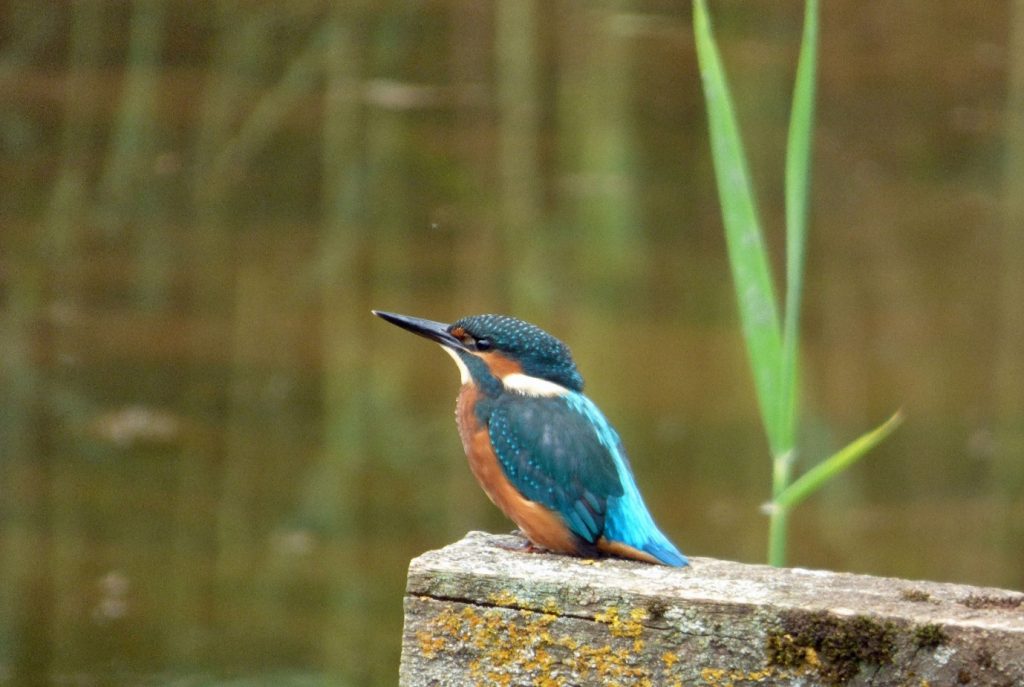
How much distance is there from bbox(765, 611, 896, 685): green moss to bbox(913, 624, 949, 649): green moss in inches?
0.8

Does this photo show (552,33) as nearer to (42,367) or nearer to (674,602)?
(42,367)

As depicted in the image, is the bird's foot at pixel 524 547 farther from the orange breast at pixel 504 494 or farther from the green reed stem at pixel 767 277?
→ the green reed stem at pixel 767 277

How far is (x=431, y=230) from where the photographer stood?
8016 mm

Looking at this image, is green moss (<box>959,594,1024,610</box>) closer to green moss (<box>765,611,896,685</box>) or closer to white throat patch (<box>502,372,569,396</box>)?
green moss (<box>765,611,896,685</box>)

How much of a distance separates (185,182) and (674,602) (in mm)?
6973

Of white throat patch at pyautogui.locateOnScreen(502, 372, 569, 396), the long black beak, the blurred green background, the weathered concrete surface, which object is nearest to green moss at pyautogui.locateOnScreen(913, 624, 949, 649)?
the weathered concrete surface

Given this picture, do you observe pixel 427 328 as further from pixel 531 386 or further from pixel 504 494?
pixel 504 494

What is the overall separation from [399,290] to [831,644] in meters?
5.37

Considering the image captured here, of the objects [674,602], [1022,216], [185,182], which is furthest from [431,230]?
[674,602]

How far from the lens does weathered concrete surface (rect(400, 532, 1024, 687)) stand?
63.7 inches

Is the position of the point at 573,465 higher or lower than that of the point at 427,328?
lower

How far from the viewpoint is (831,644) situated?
5.37 feet

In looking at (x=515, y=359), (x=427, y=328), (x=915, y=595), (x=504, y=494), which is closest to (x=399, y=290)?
(x=427, y=328)

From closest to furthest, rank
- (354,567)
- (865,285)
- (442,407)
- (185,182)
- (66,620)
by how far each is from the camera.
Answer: (66,620) < (354,567) < (442,407) < (865,285) < (185,182)
